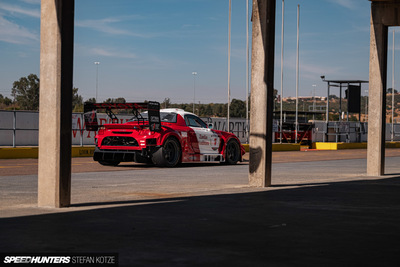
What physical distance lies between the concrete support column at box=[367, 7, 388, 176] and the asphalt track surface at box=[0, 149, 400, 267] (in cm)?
401

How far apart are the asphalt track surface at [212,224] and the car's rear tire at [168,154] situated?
518cm

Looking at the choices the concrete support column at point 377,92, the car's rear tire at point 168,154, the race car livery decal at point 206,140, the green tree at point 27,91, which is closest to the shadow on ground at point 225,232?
the concrete support column at point 377,92

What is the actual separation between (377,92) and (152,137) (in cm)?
603

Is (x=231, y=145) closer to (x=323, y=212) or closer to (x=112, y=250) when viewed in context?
(x=323, y=212)

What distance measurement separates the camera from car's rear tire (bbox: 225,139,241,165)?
20.3 m

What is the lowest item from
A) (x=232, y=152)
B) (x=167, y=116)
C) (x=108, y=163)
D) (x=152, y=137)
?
(x=108, y=163)

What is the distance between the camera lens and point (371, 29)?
52.8ft

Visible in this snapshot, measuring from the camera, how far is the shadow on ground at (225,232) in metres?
5.27

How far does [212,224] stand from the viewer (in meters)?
7.10

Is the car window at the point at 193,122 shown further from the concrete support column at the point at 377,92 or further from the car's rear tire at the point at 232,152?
the concrete support column at the point at 377,92

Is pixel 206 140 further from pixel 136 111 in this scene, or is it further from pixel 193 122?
pixel 136 111

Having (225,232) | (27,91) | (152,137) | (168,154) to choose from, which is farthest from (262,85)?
(27,91)

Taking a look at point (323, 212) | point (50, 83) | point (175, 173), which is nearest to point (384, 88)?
point (175, 173)

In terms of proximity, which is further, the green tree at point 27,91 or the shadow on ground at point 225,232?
the green tree at point 27,91
